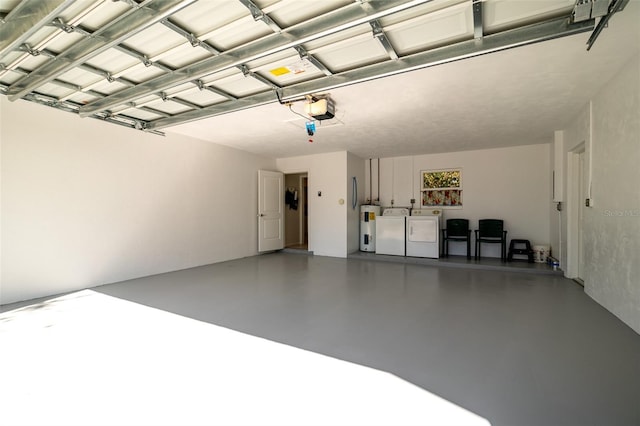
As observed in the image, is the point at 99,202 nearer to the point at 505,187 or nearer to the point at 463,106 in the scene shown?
the point at 463,106

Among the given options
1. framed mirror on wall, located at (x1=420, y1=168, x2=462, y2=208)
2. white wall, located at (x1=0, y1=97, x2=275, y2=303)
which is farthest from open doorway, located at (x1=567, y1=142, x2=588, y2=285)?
white wall, located at (x1=0, y1=97, x2=275, y2=303)

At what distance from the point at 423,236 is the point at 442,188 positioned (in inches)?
59.6

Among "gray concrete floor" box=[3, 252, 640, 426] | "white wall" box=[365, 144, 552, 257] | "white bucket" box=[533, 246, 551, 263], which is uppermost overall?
"white wall" box=[365, 144, 552, 257]

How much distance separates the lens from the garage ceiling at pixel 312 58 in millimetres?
2078

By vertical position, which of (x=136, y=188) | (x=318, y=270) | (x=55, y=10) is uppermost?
(x=55, y=10)

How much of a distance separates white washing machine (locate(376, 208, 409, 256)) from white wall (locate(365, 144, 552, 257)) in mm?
1022

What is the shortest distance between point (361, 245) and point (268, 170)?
10.1 feet

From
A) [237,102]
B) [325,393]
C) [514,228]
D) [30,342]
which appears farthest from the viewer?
[514,228]

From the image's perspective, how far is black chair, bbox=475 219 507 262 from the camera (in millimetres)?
6258

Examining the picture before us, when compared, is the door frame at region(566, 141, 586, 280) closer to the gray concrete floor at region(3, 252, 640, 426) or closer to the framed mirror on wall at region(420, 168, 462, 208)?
the gray concrete floor at region(3, 252, 640, 426)

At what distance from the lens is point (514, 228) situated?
6449 millimetres

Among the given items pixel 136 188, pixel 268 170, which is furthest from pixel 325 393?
pixel 268 170

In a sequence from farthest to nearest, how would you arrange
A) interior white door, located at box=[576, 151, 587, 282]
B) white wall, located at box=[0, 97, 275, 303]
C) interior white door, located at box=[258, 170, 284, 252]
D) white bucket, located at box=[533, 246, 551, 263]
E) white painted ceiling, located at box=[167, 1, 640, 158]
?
interior white door, located at box=[258, 170, 284, 252] < white bucket, located at box=[533, 246, 551, 263] < interior white door, located at box=[576, 151, 587, 282] < white wall, located at box=[0, 97, 275, 303] < white painted ceiling, located at box=[167, 1, 640, 158]

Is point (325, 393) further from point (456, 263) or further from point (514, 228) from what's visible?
point (514, 228)
